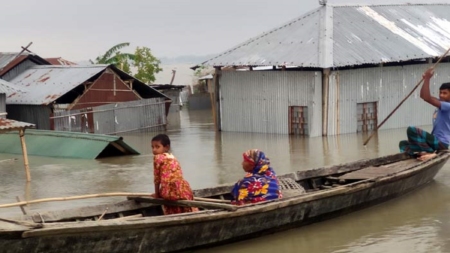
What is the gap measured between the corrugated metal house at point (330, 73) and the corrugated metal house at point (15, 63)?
18.5ft

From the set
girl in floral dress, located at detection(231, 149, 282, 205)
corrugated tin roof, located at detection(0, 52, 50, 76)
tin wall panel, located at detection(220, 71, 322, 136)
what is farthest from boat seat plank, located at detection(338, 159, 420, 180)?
corrugated tin roof, located at detection(0, 52, 50, 76)

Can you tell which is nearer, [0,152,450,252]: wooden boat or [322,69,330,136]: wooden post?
[0,152,450,252]: wooden boat

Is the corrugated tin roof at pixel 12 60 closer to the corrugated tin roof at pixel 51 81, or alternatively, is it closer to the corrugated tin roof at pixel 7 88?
the corrugated tin roof at pixel 51 81

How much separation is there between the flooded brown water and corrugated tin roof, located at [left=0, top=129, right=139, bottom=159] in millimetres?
271

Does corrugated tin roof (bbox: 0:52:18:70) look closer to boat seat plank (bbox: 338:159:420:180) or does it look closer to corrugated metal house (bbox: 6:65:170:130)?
corrugated metal house (bbox: 6:65:170:130)

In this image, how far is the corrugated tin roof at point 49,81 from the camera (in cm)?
2167

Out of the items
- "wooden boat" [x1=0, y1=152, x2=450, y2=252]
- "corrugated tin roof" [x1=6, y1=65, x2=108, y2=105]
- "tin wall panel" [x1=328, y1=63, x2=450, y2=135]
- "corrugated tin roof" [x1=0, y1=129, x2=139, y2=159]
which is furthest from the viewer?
"corrugated tin roof" [x1=6, y1=65, x2=108, y2=105]

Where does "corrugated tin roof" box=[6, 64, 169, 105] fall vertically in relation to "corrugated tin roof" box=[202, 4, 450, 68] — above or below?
below

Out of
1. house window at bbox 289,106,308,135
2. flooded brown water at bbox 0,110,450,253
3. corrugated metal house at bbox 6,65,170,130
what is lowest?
flooded brown water at bbox 0,110,450,253

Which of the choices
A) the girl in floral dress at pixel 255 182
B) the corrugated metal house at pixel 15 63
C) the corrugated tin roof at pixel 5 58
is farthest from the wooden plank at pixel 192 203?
the corrugated tin roof at pixel 5 58

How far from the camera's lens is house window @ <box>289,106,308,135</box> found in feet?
67.5

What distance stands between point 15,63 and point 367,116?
9.62m

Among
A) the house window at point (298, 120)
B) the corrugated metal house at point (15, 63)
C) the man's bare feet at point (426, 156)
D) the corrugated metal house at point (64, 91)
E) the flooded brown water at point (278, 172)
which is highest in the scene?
the corrugated metal house at point (15, 63)

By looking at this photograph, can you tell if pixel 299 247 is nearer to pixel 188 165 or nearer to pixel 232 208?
pixel 232 208
